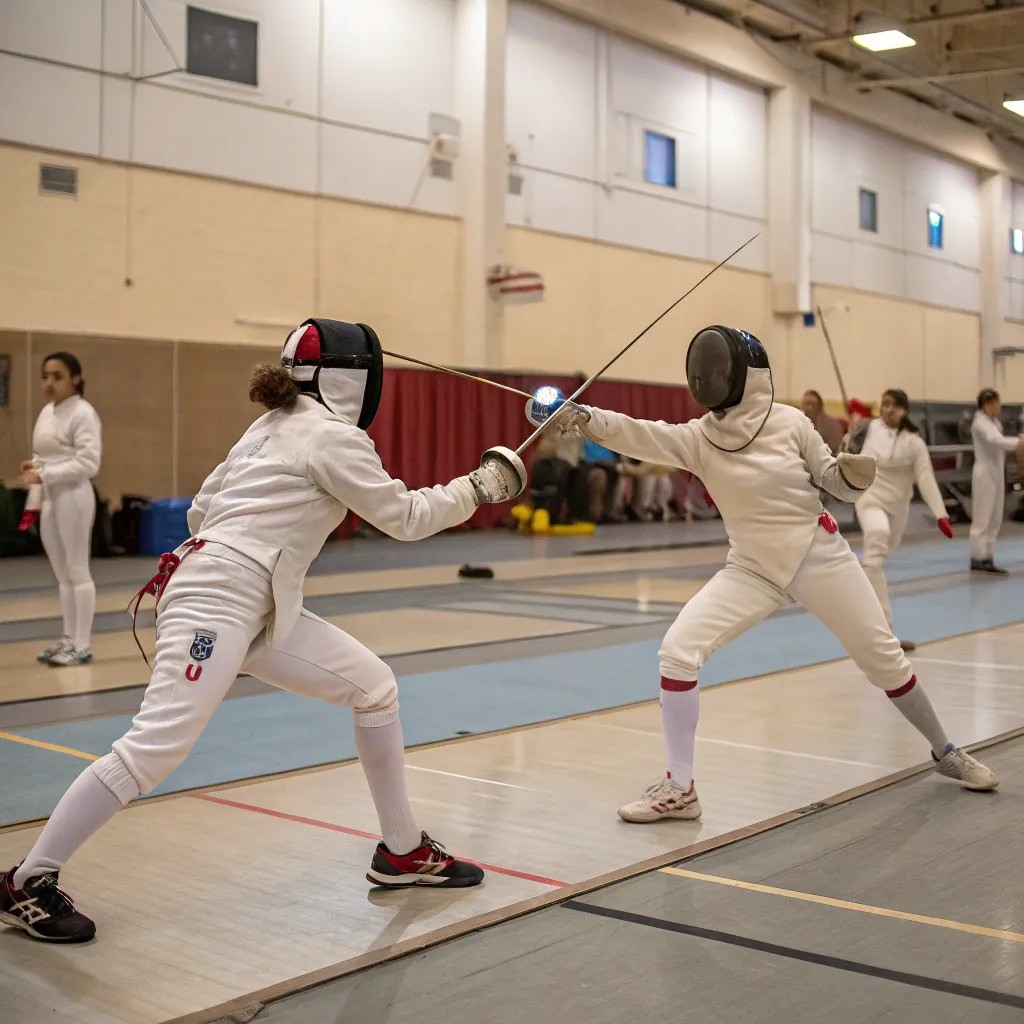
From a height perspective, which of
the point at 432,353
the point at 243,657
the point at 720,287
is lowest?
the point at 243,657

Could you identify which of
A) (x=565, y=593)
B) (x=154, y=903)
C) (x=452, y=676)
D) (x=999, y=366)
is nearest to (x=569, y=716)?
(x=452, y=676)

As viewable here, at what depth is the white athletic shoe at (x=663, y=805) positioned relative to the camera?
3562 mm

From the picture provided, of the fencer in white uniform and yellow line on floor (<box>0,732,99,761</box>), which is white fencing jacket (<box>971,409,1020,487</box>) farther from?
yellow line on floor (<box>0,732,99,761</box>)

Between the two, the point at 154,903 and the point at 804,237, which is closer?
the point at 154,903

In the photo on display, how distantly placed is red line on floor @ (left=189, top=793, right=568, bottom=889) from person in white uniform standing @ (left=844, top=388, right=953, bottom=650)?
3826 millimetres

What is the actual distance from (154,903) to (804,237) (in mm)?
18287

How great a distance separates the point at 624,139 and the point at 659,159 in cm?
78

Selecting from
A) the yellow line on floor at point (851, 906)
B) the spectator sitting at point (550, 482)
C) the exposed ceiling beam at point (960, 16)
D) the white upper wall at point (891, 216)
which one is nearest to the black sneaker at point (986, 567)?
the spectator sitting at point (550, 482)

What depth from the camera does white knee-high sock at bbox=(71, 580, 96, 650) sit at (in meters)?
6.05

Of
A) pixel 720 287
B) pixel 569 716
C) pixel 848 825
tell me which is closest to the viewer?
pixel 848 825

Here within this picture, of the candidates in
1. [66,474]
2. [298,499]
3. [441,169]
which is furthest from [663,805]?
[441,169]

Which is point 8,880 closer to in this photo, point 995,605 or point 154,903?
point 154,903

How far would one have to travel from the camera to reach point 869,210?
2130 centimetres

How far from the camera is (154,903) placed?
115 inches
